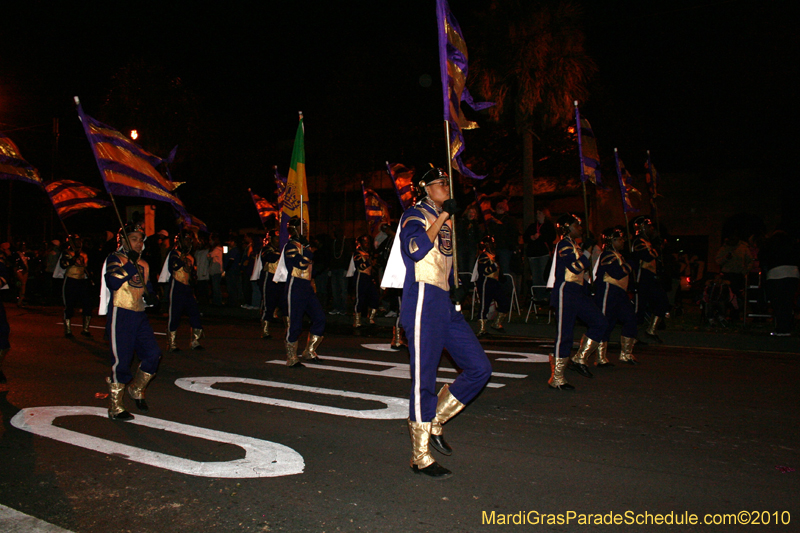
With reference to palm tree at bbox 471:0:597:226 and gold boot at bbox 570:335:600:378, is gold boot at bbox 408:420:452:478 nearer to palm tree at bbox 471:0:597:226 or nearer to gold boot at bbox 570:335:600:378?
gold boot at bbox 570:335:600:378

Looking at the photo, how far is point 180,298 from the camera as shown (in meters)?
10.5

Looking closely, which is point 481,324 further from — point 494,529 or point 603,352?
point 494,529

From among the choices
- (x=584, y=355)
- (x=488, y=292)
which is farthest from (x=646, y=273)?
(x=488, y=292)

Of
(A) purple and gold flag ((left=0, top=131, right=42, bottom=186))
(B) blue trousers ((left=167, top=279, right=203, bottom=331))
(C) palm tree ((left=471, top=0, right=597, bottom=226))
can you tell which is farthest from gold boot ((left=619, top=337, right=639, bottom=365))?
(C) palm tree ((left=471, top=0, right=597, bottom=226))

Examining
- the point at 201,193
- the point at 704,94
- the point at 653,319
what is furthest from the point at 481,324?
the point at 201,193

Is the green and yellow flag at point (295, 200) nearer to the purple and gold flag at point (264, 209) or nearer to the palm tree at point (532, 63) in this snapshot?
the purple and gold flag at point (264, 209)

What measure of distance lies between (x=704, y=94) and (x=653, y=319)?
18.8m

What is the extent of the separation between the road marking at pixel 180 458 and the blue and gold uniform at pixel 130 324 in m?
0.49

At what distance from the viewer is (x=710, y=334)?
12203mm

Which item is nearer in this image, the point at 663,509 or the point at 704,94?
the point at 663,509

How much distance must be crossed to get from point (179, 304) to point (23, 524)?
7.01 meters

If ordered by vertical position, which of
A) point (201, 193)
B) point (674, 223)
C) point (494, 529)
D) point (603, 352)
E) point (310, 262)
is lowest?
point (494, 529)

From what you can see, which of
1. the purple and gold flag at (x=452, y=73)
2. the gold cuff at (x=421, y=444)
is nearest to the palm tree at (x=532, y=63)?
the purple and gold flag at (x=452, y=73)

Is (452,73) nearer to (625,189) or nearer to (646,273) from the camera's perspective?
(646,273)
